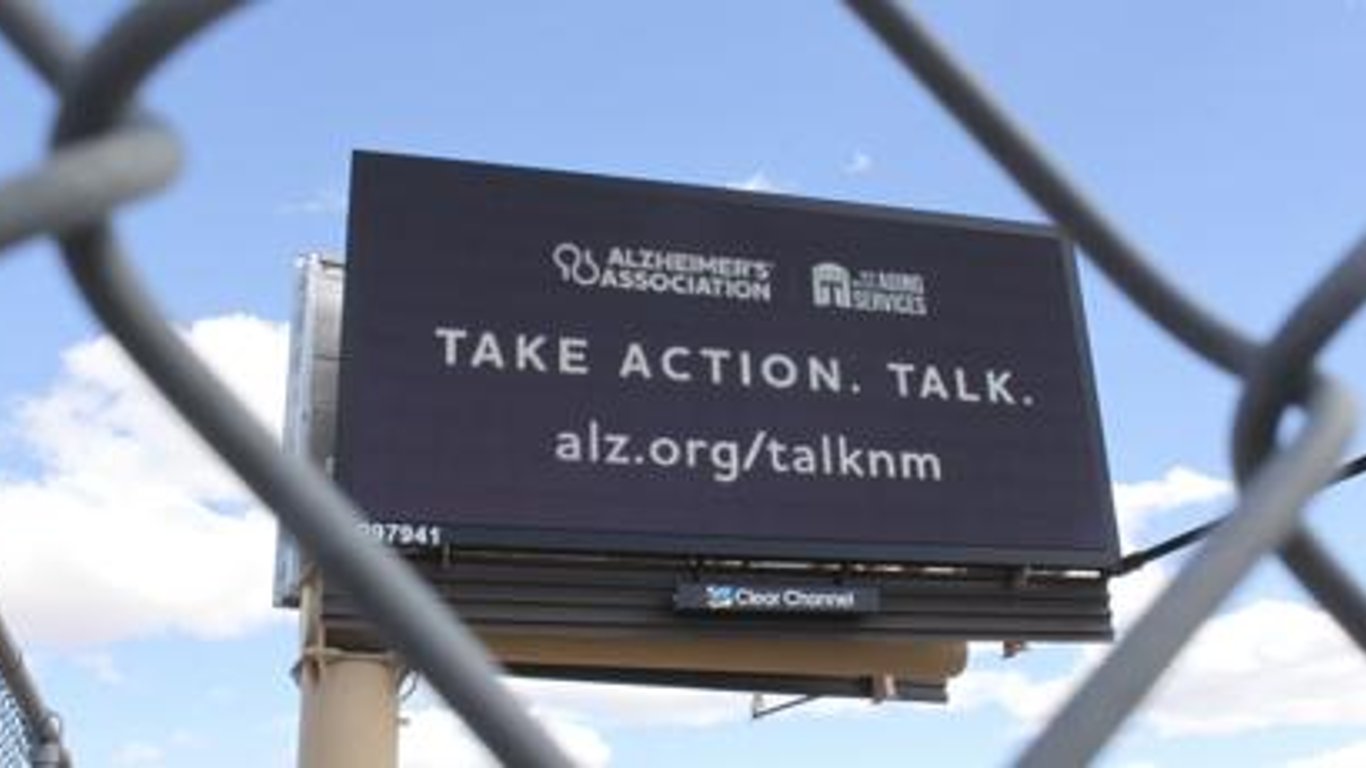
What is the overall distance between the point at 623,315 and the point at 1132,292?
690cm

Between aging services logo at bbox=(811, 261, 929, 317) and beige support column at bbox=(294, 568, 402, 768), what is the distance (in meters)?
2.48

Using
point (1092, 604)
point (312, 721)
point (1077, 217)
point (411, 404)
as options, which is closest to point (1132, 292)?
point (1077, 217)

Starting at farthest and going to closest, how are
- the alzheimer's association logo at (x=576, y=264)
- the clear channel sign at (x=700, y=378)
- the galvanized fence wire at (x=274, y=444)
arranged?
the alzheimer's association logo at (x=576, y=264), the clear channel sign at (x=700, y=378), the galvanized fence wire at (x=274, y=444)

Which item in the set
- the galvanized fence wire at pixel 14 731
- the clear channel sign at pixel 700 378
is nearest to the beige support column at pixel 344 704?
the clear channel sign at pixel 700 378

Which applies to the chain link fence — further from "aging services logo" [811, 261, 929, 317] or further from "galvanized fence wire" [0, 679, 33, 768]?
"aging services logo" [811, 261, 929, 317]

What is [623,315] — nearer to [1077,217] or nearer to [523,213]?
[523,213]

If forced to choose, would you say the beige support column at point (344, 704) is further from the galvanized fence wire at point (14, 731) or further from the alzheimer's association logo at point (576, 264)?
the galvanized fence wire at point (14, 731)

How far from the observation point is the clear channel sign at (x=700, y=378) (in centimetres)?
702

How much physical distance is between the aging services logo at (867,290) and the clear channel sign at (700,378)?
0.01 m

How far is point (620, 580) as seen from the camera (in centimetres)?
728

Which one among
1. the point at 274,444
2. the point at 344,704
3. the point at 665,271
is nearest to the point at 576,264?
the point at 665,271

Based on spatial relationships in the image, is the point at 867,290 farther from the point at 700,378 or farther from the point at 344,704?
the point at 344,704

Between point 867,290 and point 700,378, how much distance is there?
1.00m

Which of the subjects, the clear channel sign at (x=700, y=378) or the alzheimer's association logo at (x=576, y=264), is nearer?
the clear channel sign at (x=700, y=378)
